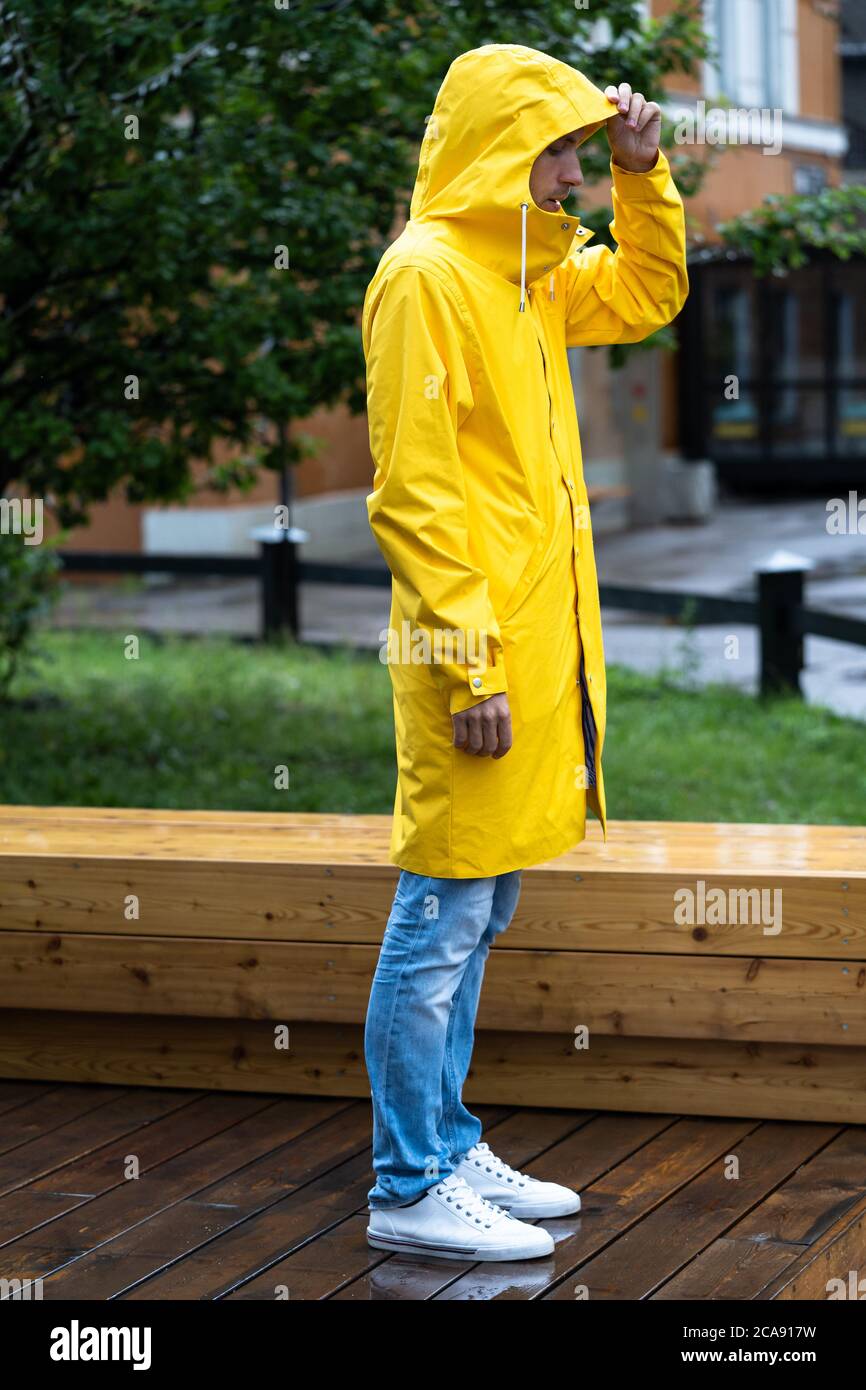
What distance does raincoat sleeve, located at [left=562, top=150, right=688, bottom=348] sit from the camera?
10.9ft

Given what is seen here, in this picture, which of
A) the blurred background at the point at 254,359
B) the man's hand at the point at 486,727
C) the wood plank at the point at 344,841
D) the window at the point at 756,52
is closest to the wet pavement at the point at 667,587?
the blurred background at the point at 254,359

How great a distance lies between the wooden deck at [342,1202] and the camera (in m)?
3.13

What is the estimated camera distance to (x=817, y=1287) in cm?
307

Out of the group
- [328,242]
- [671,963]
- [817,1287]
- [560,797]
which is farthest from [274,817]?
[328,242]

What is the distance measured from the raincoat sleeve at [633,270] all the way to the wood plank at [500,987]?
4.33 feet

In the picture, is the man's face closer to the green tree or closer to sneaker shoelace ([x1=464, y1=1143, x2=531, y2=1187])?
sneaker shoelace ([x1=464, y1=1143, x2=531, y2=1187])

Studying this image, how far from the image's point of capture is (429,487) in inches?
116

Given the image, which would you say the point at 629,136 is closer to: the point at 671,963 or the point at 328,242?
the point at 671,963

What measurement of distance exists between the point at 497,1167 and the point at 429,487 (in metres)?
1.37

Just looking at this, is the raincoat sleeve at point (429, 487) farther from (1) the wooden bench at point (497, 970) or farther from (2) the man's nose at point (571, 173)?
(1) the wooden bench at point (497, 970)

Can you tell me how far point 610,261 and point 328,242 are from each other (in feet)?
11.9

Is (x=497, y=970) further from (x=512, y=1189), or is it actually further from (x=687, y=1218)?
(x=687, y=1218)

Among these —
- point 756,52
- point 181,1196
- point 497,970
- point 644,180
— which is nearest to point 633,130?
point 644,180

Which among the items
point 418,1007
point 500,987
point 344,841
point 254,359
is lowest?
point 500,987
